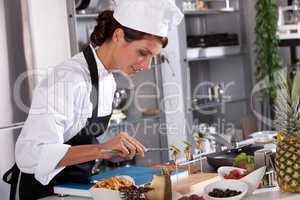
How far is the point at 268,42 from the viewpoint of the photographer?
196 inches

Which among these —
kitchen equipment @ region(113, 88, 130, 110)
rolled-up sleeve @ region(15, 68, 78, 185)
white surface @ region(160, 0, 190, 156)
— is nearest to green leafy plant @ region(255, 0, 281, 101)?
white surface @ region(160, 0, 190, 156)

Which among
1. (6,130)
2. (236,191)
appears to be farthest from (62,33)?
(236,191)

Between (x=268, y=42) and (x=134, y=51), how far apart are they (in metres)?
2.89

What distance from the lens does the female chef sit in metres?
2.14

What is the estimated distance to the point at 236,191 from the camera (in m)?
2.03

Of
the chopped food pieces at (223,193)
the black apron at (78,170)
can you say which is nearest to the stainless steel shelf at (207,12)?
the black apron at (78,170)

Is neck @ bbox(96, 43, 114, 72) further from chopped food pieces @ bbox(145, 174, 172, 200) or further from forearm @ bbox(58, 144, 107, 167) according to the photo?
chopped food pieces @ bbox(145, 174, 172, 200)

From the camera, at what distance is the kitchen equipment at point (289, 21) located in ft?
15.8

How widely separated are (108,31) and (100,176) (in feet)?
2.00

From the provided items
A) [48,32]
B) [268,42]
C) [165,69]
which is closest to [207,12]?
[268,42]

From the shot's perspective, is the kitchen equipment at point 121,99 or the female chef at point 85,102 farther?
the kitchen equipment at point 121,99

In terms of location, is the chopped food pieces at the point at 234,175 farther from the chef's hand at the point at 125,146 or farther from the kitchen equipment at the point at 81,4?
the kitchen equipment at the point at 81,4

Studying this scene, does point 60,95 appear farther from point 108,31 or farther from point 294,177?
point 294,177

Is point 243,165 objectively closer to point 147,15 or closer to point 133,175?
point 133,175
